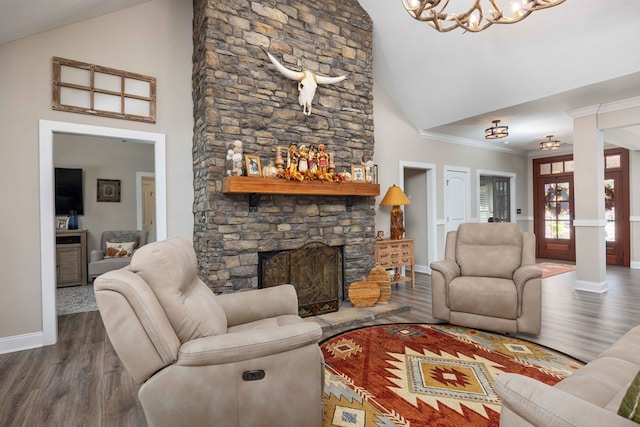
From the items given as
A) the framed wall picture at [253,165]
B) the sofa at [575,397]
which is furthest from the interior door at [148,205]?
the sofa at [575,397]

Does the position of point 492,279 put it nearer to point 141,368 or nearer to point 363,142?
point 363,142

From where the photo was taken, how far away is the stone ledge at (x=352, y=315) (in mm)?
3304

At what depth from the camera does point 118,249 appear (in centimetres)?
564

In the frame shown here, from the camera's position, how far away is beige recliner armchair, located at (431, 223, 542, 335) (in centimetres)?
288

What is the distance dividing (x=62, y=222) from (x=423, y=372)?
614 cm

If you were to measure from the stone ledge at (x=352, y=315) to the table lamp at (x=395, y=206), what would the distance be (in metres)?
1.44

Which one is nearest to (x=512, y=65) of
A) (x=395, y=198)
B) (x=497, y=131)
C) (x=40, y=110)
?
(x=497, y=131)

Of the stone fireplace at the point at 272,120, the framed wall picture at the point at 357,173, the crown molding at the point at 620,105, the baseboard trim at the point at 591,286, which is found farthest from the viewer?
the baseboard trim at the point at 591,286

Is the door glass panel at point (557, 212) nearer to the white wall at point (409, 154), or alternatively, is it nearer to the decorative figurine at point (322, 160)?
the white wall at point (409, 154)

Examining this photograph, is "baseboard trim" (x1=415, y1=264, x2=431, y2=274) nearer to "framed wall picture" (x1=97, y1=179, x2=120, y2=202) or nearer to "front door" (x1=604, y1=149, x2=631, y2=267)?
"front door" (x1=604, y1=149, x2=631, y2=267)

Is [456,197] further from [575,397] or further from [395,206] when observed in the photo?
[575,397]

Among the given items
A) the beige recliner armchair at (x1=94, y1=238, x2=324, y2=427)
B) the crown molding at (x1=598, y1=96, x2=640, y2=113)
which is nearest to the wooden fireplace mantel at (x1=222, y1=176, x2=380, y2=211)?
the beige recliner armchair at (x1=94, y1=238, x2=324, y2=427)

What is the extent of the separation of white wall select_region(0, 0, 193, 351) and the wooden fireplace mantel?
2.92 ft

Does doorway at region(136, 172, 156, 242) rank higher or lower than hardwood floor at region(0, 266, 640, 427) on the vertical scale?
higher
